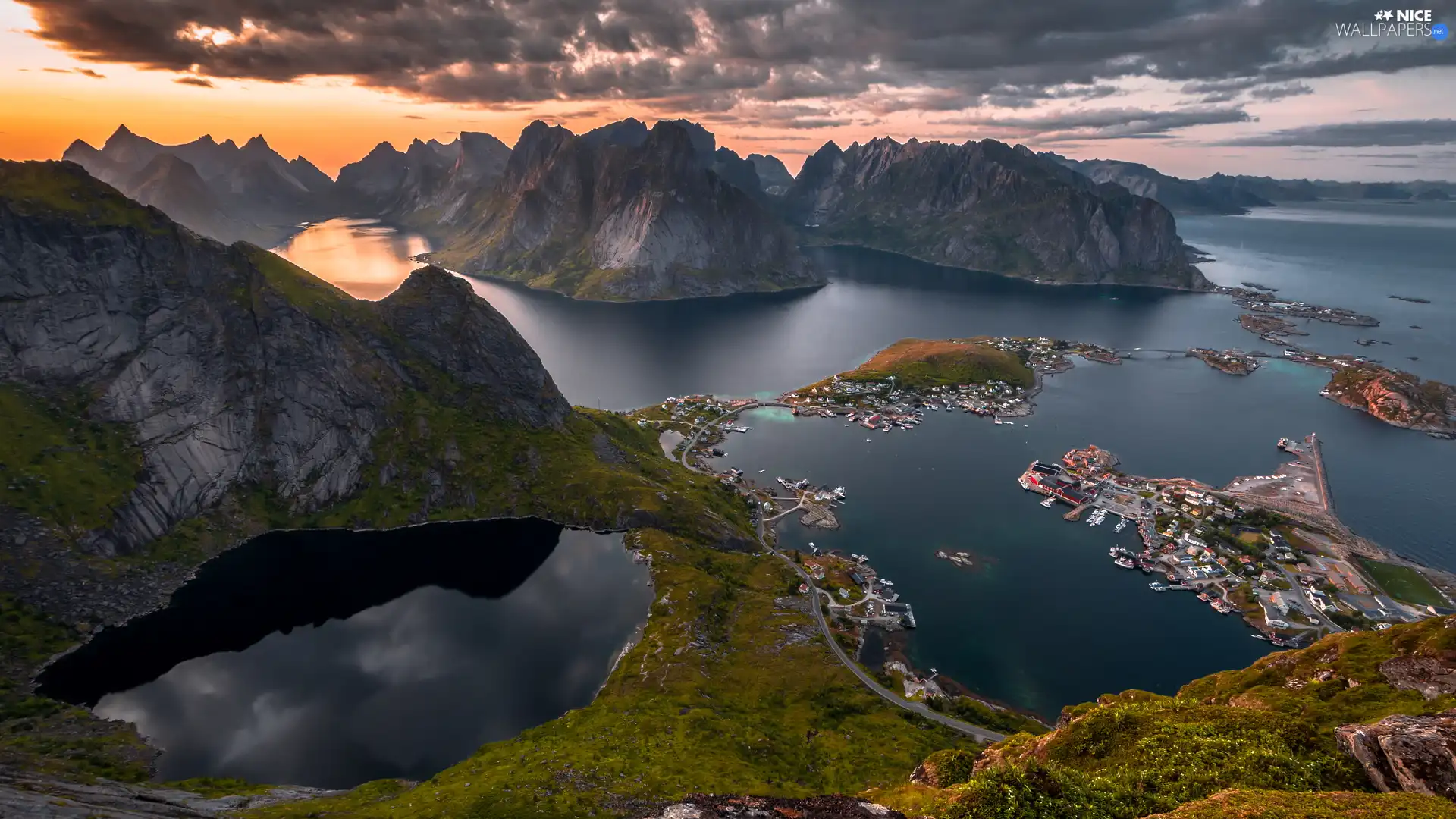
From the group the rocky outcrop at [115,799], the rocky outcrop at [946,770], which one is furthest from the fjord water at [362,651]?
the rocky outcrop at [946,770]

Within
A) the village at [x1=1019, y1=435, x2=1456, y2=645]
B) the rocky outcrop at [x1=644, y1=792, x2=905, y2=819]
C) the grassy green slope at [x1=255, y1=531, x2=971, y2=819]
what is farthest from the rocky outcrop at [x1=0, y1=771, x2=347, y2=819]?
the village at [x1=1019, y1=435, x2=1456, y2=645]

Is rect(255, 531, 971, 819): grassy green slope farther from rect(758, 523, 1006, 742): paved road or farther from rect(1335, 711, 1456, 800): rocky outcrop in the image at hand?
rect(1335, 711, 1456, 800): rocky outcrop

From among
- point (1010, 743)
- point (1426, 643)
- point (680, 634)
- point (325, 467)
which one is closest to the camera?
point (1426, 643)

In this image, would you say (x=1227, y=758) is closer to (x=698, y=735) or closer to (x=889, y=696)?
(x=698, y=735)

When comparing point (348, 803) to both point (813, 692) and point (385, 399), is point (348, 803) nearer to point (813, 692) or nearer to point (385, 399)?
point (813, 692)

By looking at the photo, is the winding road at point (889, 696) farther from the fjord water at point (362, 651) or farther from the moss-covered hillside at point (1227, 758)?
the moss-covered hillside at point (1227, 758)

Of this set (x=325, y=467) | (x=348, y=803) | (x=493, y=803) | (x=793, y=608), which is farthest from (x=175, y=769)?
(x=793, y=608)
